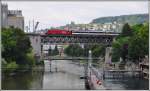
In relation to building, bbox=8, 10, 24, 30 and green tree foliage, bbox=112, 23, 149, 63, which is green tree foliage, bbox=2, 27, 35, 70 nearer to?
green tree foliage, bbox=112, 23, 149, 63

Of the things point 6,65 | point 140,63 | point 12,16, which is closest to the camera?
point 6,65

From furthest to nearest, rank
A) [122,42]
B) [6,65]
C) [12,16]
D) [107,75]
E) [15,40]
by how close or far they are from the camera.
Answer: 1. [12,16]
2. [122,42]
3. [107,75]
4. [15,40]
5. [6,65]

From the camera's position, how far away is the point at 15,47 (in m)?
16.6

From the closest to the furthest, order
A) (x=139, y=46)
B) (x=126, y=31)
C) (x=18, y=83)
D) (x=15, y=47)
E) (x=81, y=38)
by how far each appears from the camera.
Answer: (x=18, y=83)
(x=15, y=47)
(x=139, y=46)
(x=126, y=31)
(x=81, y=38)

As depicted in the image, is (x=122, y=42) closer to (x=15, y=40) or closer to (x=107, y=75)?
(x=107, y=75)

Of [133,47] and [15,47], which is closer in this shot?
[15,47]

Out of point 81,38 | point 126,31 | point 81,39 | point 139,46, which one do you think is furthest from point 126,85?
point 81,39

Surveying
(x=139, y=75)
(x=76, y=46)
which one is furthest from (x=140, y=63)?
(x=76, y=46)

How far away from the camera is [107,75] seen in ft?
61.5

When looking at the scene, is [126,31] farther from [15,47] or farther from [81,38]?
[15,47]

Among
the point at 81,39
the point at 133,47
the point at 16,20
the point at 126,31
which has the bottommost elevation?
the point at 133,47

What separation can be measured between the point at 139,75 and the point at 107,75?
5.42 feet

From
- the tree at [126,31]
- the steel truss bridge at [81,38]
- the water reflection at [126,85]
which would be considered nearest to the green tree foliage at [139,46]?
the tree at [126,31]

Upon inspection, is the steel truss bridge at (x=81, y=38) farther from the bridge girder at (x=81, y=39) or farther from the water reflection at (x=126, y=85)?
the water reflection at (x=126, y=85)
